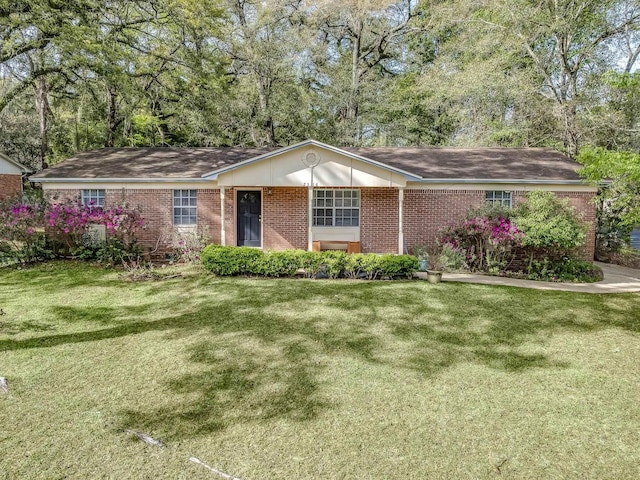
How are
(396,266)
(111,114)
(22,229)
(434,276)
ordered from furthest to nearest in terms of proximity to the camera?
(111,114) < (22,229) < (396,266) < (434,276)

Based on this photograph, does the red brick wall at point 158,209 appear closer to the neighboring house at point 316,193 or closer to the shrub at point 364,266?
the neighboring house at point 316,193

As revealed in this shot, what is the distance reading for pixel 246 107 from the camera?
69.4 ft

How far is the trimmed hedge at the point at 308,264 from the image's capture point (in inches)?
415

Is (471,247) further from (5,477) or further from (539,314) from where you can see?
(5,477)

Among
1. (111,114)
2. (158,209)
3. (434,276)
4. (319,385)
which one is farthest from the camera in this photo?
(111,114)

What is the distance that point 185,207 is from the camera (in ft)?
45.0

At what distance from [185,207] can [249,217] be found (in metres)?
2.22

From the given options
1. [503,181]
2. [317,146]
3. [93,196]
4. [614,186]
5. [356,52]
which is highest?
[356,52]

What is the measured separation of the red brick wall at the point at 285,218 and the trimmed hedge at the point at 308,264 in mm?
3079

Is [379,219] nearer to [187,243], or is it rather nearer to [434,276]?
[434,276]

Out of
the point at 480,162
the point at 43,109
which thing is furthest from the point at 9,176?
the point at 480,162

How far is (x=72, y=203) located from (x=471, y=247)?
12.8m

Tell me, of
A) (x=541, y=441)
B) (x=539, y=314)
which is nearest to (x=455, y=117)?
(x=539, y=314)

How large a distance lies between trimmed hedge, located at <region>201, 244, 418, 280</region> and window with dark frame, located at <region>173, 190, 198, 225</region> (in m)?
3.57
